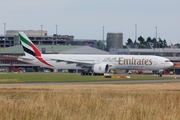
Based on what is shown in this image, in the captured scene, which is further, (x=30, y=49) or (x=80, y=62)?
(x=30, y=49)

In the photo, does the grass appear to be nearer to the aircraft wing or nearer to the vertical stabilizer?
the aircraft wing

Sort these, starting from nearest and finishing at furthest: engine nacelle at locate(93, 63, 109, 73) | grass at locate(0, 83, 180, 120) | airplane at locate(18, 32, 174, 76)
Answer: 1. grass at locate(0, 83, 180, 120)
2. engine nacelle at locate(93, 63, 109, 73)
3. airplane at locate(18, 32, 174, 76)

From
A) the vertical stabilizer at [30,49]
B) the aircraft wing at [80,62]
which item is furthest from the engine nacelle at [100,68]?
the vertical stabilizer at [30,49]

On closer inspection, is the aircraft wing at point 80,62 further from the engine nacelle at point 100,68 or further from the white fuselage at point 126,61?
the engine nacelle at point 100,68

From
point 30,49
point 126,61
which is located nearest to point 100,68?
point 126,61

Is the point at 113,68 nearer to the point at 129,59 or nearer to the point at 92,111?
the point at 129,59

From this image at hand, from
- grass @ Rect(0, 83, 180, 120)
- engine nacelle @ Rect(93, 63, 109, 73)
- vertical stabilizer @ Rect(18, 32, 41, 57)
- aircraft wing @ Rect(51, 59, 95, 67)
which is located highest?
vertical stabilizer @ Rect(18, 32, 41, 57)

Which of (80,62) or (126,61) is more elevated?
(126,61)

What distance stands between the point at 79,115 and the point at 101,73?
73.3m

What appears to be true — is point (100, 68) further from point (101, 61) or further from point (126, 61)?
point (126, 61)

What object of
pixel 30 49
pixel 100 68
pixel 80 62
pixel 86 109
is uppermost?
pixel 30 49

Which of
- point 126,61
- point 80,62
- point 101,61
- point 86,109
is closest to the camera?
point 86,109

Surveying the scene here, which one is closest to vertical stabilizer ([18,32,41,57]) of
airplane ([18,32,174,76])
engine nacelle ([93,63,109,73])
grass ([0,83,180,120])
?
airplane ([18,32,174,76])

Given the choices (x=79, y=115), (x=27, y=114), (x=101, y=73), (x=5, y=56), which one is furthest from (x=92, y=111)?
(x=5, y=56)
